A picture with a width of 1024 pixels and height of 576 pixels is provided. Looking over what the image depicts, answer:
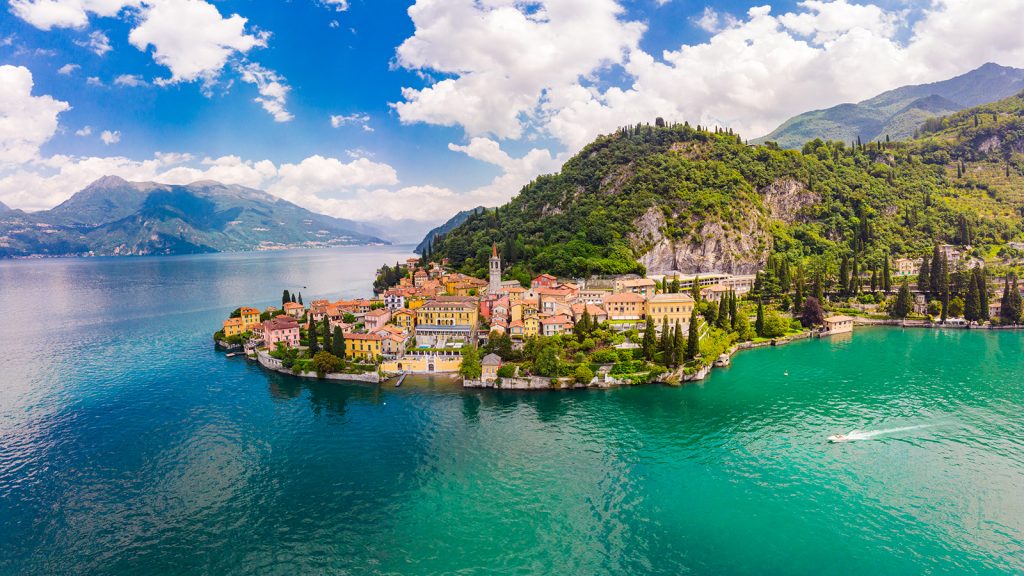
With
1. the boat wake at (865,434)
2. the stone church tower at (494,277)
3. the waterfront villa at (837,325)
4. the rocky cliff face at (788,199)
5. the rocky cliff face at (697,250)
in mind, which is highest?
the rocky cliff face at (788,199)

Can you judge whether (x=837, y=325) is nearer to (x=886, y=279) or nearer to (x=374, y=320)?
(x=886, y=279)

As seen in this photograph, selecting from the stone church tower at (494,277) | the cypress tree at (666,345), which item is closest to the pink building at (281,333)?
the stone church tower at (494,277)

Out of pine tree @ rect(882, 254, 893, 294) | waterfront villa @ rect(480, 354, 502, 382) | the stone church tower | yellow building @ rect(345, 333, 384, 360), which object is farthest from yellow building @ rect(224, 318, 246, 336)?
pine tree @ rect(882, 254, 893, 294)

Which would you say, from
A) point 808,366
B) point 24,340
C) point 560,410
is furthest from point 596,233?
point 24,340

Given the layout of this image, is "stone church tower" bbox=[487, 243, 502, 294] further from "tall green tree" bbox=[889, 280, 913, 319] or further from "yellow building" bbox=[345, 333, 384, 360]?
"tall green tree" bbox=[889, 280, 913, 319]

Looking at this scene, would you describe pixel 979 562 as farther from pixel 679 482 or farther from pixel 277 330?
pixel 277 330

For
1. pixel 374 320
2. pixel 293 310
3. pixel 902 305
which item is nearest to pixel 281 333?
pixel 374 320

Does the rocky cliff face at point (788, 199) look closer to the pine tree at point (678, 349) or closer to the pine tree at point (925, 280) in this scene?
the pine tree at point (925, 280)
